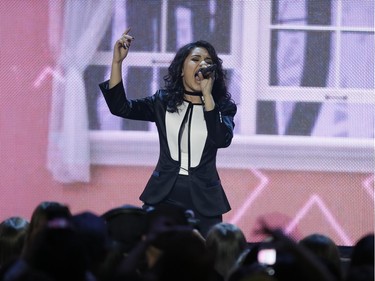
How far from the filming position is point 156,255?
9.20 feet

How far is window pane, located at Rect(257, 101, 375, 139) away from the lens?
15.8 ft

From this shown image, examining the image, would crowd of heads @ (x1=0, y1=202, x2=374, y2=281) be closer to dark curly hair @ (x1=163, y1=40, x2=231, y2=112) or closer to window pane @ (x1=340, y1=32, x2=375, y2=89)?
dark curly hair @ (x1=163, y1=40, x2=231, y2=112)

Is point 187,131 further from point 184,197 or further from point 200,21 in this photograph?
point 200,21

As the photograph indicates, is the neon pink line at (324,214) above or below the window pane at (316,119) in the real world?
below

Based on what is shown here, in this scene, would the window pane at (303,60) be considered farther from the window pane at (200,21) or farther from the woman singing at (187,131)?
the woman singing at (187,131)

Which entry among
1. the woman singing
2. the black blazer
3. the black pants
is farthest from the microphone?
the black pants

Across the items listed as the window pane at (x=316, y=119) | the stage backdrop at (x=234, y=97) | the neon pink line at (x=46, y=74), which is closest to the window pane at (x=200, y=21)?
the stage backdrop at (x=234, y=97)

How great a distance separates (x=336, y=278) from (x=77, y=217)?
0.79 m

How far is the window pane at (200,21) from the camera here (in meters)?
4.82

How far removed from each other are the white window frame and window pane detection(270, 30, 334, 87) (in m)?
0.04

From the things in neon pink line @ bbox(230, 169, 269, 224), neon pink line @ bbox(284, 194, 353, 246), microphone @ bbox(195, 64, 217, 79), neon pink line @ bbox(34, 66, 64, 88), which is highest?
microphone @ bbox(195, 64, 217, 79)

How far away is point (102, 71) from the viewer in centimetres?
486

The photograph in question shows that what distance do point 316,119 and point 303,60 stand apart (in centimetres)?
29

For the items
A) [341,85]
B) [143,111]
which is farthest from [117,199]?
[341,85]
